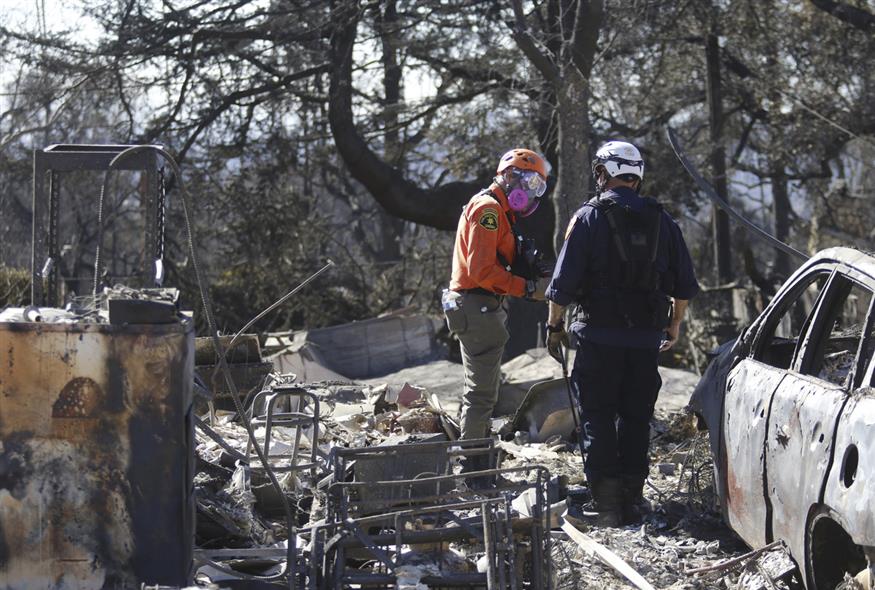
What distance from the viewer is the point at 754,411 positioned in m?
5.58

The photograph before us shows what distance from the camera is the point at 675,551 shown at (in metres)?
6.14

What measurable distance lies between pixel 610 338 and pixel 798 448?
183 cm

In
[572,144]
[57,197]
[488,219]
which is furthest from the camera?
[572,144]

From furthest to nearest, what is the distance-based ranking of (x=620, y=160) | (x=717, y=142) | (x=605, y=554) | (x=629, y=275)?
(x=717, y=142) → (x=620, y=160) → (x=629, y=275) → (x=605, y=554)

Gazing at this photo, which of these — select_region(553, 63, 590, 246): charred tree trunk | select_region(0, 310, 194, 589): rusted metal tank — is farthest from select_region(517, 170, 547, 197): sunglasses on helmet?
select_region(553, 63, 590, 246): charred tree trunk

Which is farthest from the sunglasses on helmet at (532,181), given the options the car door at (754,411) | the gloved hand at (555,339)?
the car door at (754,411)

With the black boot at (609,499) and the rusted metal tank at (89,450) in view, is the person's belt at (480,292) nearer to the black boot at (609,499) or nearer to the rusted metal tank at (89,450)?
the black boot at (609,499)

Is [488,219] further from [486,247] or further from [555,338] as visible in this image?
[555,338]

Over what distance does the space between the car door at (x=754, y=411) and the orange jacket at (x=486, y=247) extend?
1658 mm

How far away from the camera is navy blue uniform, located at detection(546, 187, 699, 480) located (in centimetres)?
658

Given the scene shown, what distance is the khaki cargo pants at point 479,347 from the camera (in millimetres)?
7242

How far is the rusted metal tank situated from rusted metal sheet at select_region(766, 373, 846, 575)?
2534 mm

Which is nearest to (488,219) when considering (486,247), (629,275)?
(486,247)

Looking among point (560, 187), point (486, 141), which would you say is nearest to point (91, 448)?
point (560, 187)
